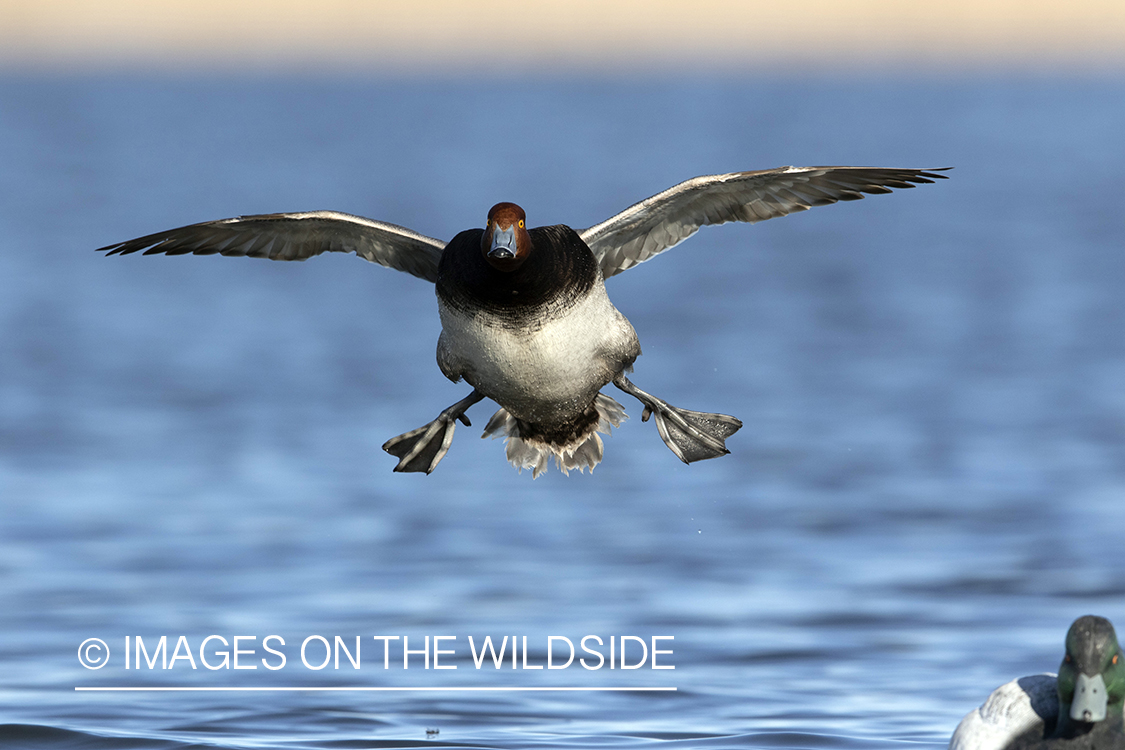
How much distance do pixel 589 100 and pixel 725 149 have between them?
53.9 meters

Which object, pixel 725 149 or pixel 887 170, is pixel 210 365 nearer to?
pixel 887 170

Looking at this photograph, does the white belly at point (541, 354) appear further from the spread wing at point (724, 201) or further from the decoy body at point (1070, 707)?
the decoy body at point (1070, 707)

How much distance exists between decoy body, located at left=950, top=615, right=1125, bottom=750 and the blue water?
4.34ft

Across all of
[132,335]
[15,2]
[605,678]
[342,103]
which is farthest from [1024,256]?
[15,2]

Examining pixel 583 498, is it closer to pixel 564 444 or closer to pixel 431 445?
pixel 431 445

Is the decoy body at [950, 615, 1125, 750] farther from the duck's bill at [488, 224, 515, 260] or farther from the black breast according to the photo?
the duck's bill at [488, 224, 515, 260]

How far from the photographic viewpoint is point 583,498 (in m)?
15.4

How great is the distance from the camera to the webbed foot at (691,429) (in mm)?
10133

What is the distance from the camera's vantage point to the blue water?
9.77 meters

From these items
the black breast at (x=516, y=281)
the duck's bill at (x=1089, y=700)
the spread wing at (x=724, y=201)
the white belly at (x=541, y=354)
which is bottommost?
the duck's bill at (x=1089, y=700)

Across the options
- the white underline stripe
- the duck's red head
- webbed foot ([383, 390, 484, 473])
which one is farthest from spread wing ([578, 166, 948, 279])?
the white underline stripe

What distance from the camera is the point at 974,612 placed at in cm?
1128

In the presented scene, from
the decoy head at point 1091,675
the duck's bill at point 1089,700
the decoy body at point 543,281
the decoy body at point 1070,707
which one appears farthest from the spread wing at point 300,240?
the duck's bill at point 1089,700

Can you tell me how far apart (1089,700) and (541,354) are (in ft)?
10.5
